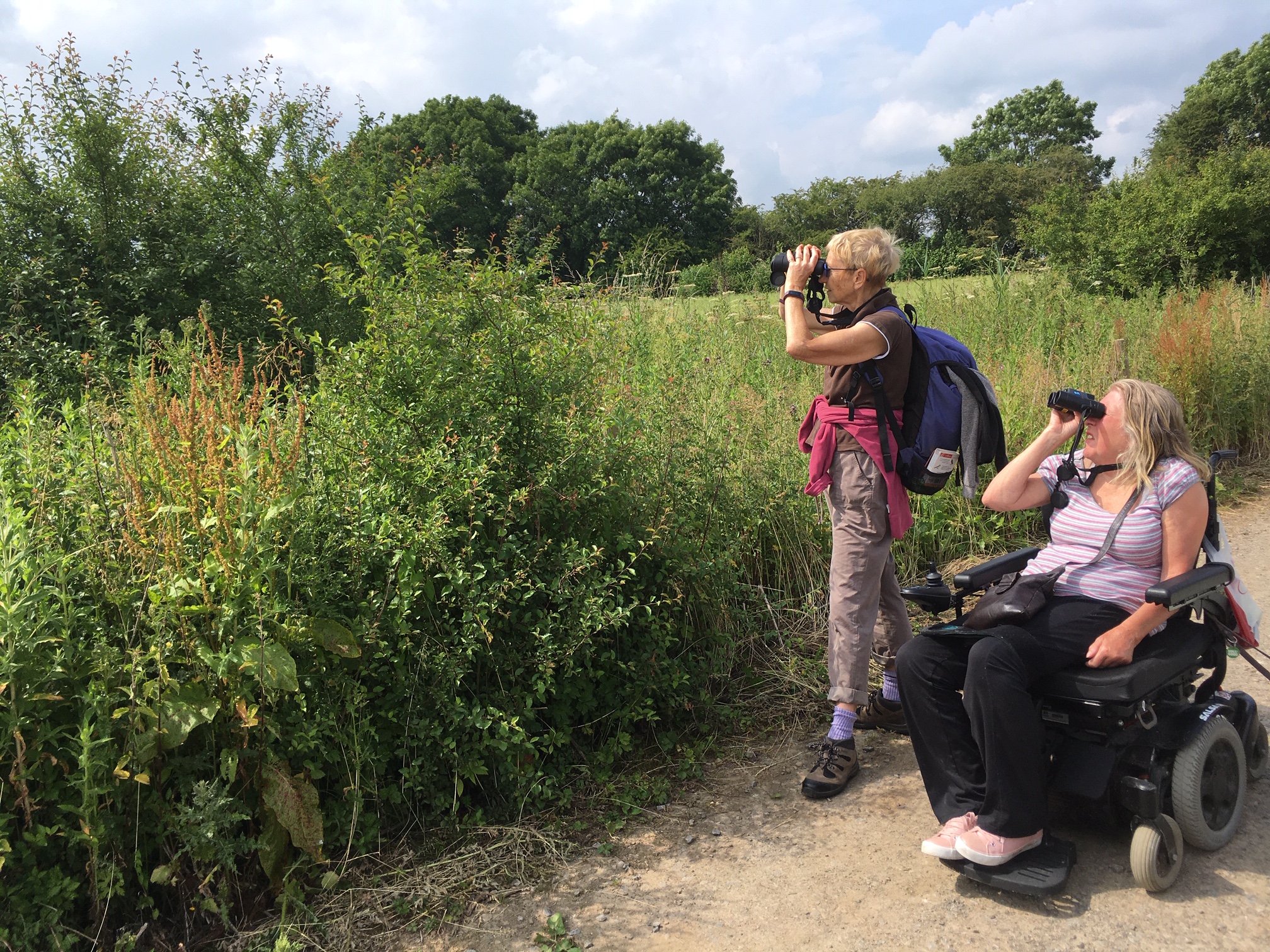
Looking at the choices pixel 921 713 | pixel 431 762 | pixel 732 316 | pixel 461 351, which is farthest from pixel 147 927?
pixel 732 316

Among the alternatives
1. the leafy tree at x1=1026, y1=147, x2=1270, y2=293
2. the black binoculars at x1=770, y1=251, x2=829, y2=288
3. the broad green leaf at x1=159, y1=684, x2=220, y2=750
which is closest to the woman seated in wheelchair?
the black binoculars at x1=770, y1=251, x2=829, y2=288

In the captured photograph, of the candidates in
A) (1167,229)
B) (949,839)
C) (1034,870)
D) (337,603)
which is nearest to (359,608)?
(337,603)

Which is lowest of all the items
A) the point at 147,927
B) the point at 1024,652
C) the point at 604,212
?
the point at 147,927

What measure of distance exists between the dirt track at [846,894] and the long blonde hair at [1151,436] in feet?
4.22

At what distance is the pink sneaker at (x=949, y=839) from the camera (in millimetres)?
2715

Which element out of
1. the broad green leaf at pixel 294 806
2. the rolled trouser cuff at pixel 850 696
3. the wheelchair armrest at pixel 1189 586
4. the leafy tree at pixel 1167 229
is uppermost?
the leafy tree at pixel 1167 229

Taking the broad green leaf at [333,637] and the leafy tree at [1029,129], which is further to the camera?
the leafy tree at [1029,129]

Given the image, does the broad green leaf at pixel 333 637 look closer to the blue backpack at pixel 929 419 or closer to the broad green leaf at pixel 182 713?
the broad green leaf at pixel 182 713

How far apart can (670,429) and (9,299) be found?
5.55 meters

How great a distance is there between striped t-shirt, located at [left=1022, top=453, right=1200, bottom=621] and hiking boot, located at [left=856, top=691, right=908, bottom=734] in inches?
45.6

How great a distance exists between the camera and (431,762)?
3.02m

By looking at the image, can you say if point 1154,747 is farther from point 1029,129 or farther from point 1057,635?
point 1029,129

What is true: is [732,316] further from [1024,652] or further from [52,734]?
[52,734]

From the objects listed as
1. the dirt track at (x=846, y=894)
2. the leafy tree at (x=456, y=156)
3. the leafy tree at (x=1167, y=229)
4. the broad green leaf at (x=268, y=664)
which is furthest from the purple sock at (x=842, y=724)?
the leafy tree at (x=1167, y=229)
